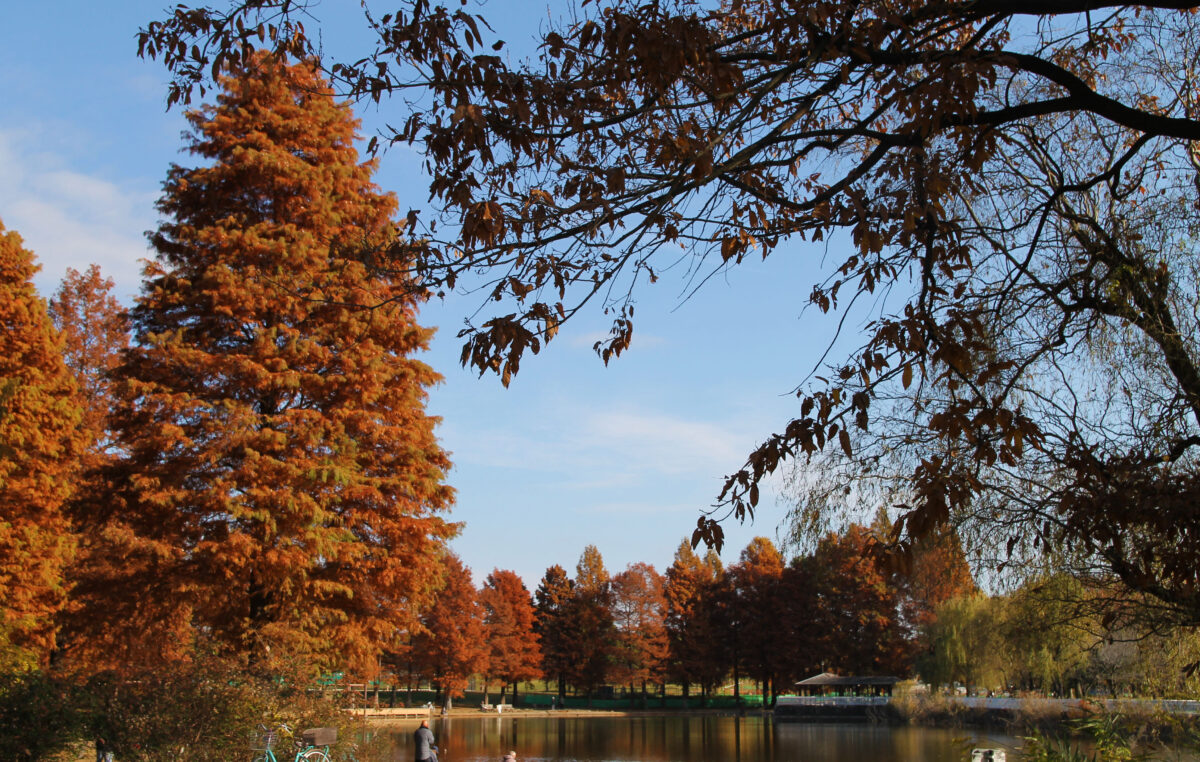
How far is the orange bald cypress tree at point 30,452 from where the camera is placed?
64.4ft

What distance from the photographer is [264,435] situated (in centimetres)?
1429

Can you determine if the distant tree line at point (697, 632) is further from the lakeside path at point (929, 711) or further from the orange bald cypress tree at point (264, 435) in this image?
the orange bald cypress tree at point (264, 435)

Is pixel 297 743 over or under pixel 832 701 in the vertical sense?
over

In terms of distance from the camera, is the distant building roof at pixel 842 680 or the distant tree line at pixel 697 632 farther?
the distant building roof at pixel 842 680

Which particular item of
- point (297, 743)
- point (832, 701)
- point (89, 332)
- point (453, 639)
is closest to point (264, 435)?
point (297, 743)

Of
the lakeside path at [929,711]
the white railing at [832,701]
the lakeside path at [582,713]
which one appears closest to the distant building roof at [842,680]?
the white railing at [832,701]

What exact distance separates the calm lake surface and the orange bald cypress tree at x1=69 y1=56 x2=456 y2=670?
2948 millimetres

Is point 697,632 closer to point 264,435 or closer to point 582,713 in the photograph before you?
point 582,713

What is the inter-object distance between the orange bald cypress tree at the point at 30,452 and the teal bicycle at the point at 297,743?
10367mm

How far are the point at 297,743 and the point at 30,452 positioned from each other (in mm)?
12850

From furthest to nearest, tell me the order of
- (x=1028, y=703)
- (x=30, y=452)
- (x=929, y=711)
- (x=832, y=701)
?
(x=832, y=701), (x=929, y=711), (x=1028, y=703), (x=30, y=452)

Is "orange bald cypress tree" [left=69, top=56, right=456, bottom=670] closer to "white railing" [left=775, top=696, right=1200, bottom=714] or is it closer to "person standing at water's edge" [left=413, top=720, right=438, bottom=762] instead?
"person standing at water's edge" [left=413, top=720, right=438, bottom=762]

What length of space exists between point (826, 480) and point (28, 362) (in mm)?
19686

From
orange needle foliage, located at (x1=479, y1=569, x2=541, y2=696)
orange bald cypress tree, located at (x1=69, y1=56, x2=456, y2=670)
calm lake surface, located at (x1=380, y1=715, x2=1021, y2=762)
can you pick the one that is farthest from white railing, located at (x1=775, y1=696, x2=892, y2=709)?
orange bald cypress tree, located at (x1=69, y1=56, x2=456, y2=670)
